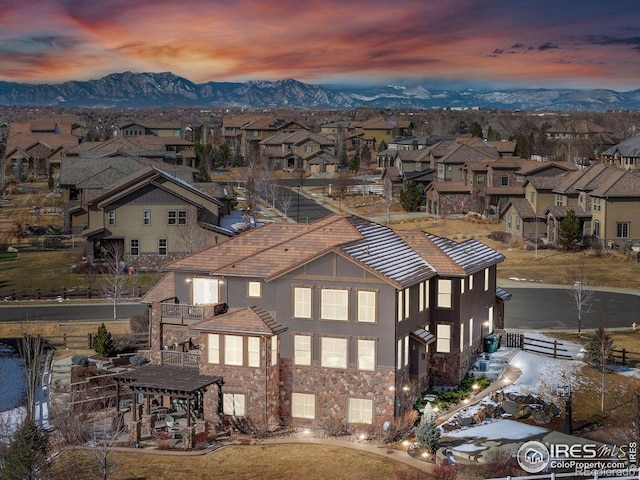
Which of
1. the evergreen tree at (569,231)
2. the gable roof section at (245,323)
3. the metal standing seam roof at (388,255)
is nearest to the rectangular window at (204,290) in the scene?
the gable roof section at (245,323)

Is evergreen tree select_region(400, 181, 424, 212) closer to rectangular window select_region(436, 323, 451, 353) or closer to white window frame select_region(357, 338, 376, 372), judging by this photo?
rectangular window select_region(436, 323, 451, 353)

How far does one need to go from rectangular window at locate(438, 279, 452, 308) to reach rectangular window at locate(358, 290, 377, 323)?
239 inches

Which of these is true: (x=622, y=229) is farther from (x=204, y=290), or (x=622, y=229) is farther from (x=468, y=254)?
(x=204, y=290)

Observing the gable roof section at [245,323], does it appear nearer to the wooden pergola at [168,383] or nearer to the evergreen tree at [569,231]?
the wooden pergola at [168,383]

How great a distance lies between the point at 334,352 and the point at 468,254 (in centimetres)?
1081

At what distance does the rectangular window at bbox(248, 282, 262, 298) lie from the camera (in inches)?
1550

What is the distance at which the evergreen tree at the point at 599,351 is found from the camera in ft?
135

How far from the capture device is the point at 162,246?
68250 mm

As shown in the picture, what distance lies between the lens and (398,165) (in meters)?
124

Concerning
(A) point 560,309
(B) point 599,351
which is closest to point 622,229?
(A) point 560,309

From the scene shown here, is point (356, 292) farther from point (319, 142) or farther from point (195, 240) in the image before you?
point (319, 142)

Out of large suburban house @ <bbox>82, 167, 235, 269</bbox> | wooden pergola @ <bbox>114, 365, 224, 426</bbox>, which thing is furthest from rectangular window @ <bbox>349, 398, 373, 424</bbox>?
large suburban house @ <bbox>82, 167, 235, 269</bbox>

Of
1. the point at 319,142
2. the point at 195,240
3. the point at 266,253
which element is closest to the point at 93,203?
the point at 195,240

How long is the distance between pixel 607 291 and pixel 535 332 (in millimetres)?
14429
